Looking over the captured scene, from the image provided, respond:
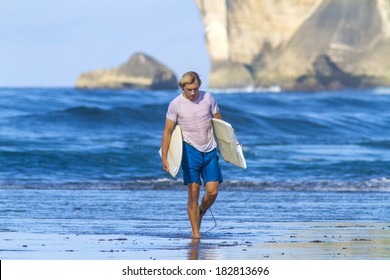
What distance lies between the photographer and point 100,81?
4171 inches

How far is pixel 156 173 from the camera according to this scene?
18.9 meters

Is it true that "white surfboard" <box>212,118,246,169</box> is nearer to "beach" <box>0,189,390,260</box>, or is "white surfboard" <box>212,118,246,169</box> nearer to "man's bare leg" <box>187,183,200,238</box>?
"man's bare leg" <box>187,183,200,238</box>

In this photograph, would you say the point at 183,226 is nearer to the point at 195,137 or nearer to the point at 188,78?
the point at 195,137

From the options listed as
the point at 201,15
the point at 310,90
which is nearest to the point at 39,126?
the point at 310,90

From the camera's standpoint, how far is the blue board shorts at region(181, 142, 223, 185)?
1036 cm

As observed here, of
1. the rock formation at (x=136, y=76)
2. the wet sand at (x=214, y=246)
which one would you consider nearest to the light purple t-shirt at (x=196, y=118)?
the wet sand at (x=214, y=246)

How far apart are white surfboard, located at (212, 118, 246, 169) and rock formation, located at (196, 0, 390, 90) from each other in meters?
82.8

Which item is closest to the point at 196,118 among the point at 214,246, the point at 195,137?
the point at 195,137

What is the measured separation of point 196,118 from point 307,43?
87.5 meters

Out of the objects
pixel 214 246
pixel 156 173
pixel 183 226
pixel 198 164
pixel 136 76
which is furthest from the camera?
pixel 136 76

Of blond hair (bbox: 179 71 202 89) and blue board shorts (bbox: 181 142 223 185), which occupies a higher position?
blond hair (bbox: 179 71 202 89)

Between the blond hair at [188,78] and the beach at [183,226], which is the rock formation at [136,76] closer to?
the beach at [183,226]

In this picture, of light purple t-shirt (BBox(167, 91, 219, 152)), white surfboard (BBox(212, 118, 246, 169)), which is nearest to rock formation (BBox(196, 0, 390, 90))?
white surfboard (BBox(212, 118, 246, 169))

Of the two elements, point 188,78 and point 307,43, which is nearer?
point 188,78
